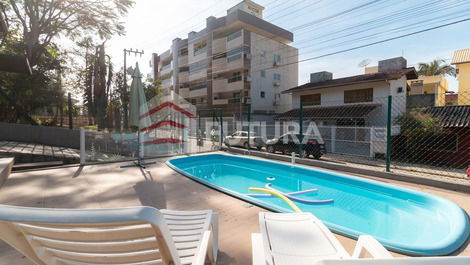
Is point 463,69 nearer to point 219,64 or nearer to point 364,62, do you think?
point 364,62

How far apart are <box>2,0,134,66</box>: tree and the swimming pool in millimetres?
14400

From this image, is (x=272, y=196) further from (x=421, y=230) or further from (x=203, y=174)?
(x=203, y=174)

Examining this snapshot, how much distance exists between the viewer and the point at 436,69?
91.3 feet

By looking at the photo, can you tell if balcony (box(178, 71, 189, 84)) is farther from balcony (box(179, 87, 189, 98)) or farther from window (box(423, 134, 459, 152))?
window (box(423, 134, 459, 152))

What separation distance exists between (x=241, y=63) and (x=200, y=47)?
375 inches

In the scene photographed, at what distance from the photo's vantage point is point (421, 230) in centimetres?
408

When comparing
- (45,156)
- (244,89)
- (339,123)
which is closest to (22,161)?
(45,156)

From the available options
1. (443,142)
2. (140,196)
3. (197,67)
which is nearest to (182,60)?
(197,67)

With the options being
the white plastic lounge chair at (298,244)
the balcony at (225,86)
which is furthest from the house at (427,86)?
the white plastic lounge chair at (298,244)

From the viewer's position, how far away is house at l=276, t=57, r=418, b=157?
1631 centimetres

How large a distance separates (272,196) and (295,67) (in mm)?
30252

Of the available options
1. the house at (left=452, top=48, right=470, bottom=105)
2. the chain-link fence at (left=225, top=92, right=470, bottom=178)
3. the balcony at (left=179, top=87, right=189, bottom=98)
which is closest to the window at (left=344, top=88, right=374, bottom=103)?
the chain-link fence at (left=225, top=92, right=470, bottom=178)

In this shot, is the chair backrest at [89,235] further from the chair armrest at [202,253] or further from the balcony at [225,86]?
the balcony at [225,86]

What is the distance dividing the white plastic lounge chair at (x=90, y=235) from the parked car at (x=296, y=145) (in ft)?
39.3
